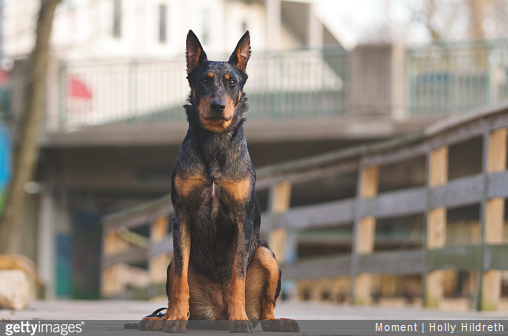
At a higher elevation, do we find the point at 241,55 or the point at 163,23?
the point at 163,23

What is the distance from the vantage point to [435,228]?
887cm

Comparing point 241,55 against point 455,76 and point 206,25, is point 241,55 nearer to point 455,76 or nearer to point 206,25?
point 455,76

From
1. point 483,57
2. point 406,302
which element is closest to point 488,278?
point 406,302

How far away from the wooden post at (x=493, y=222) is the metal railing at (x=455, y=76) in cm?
1029

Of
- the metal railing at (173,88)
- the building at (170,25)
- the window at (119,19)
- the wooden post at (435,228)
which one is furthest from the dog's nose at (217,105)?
the window at (119,19)

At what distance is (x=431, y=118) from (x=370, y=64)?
1.56m

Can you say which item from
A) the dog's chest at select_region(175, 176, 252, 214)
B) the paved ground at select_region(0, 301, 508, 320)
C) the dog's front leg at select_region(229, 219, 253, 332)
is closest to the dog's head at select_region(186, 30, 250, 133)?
the dog's chest at select_region(175, 176, 252, 214)

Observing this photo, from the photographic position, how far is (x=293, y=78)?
19.5 meters

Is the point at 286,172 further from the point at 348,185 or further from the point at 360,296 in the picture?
the point at 348,185

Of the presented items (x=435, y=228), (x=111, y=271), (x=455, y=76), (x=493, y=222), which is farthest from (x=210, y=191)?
(x=455, y=76)

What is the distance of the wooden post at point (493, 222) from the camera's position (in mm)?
7906

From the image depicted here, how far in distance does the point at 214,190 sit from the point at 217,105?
1.40ft

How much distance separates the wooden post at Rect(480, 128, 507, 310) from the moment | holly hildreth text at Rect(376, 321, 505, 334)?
7.68ft

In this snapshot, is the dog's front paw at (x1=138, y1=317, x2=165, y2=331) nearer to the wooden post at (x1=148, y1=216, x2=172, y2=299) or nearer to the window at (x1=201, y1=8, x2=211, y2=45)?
the wooden post at (x1=148, y1=216, x2=172, y2=299)
